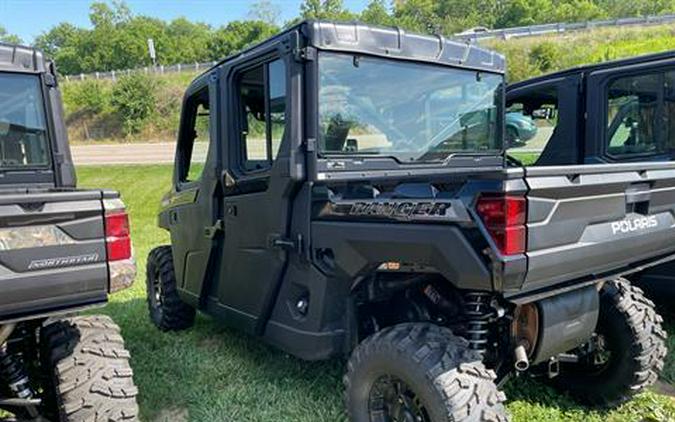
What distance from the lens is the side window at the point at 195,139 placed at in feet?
13.6

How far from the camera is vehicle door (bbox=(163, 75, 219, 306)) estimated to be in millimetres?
3936

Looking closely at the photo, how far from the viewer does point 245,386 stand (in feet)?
12.2

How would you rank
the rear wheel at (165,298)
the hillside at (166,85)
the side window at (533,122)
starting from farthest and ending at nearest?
the hillside at (166,85)
the side window at (533,122)
the rear wheel at (165,298)

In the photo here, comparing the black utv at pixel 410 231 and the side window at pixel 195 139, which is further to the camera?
the side window at pixel 195 139

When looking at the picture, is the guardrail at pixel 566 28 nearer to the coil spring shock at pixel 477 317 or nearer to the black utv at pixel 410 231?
the black utv at pixel 410 231

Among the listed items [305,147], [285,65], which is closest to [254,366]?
[305,147]

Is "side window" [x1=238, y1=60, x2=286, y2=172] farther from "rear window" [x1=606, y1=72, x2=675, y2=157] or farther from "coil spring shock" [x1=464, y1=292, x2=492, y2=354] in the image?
"rear window" [x1=606, y1=72, x2=675, y2=157]

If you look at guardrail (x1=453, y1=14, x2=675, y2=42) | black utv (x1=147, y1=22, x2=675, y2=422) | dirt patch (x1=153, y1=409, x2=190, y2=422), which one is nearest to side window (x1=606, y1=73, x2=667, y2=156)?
black utv (x1=147, y1=22, x2=675, y2=422)

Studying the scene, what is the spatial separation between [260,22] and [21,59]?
7031 centimetres

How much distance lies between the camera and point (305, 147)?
3037mm

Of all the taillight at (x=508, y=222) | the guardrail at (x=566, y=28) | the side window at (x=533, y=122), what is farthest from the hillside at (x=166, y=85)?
the taillight at (x=508, y=222)

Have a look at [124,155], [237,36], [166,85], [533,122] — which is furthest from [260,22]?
[533,122]

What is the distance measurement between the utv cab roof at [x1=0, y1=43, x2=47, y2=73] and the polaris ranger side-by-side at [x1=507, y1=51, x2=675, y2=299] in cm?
385

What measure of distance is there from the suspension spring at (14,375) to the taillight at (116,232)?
2.63ft
